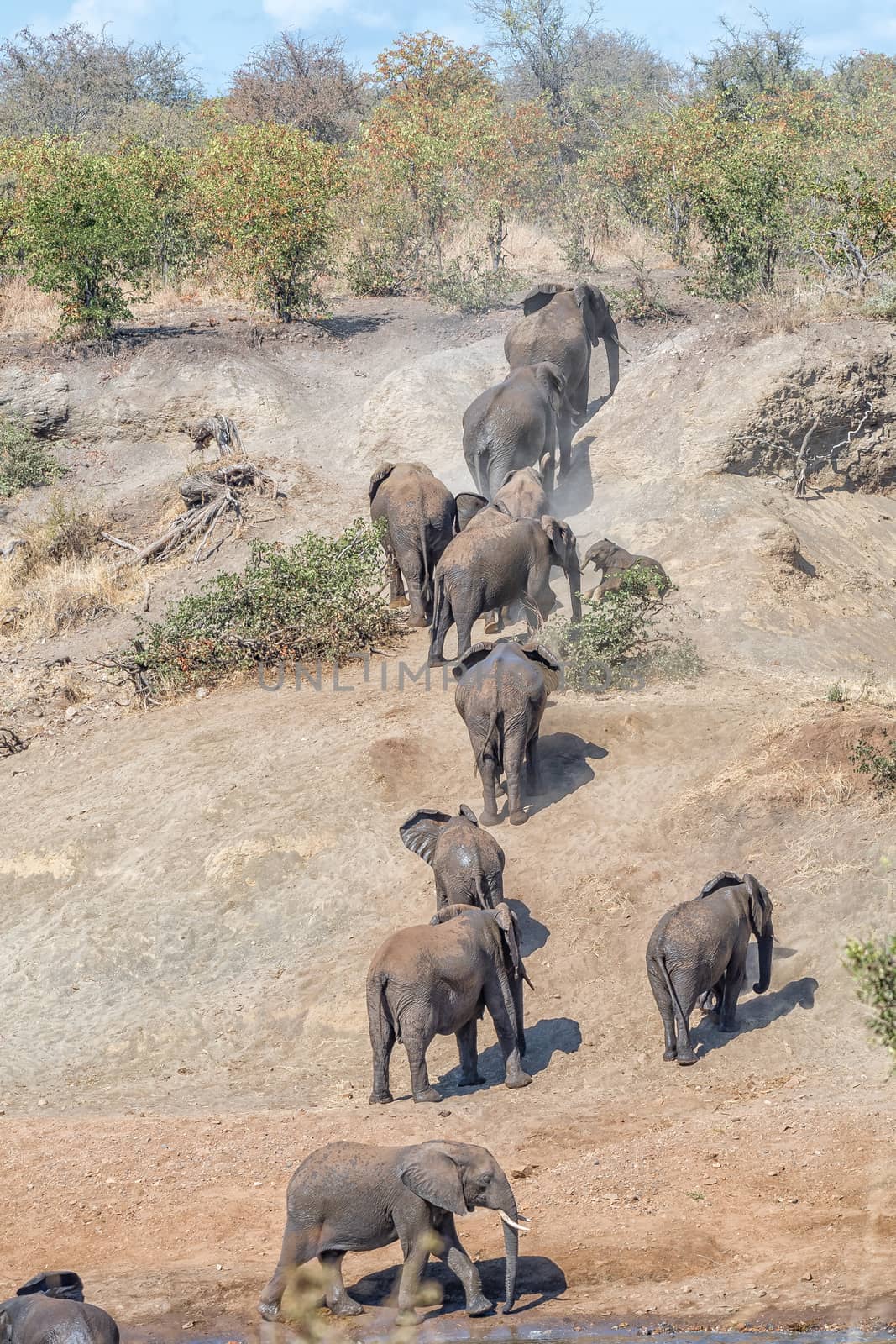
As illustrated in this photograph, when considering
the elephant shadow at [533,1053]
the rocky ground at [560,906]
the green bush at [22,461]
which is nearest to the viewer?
the rocky ground at [560,906]

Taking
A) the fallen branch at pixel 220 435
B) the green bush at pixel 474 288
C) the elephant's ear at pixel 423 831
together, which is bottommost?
the fallen branch at pixel 220 435

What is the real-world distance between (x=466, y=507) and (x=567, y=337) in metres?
5.56

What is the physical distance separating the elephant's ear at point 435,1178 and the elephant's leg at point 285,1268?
580 millimetres

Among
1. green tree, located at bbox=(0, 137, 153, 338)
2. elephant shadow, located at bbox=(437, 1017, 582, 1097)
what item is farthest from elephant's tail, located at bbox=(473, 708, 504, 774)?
green tree, located at bbox=(0, 137, 153, 338)

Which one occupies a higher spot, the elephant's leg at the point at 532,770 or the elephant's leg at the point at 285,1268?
the elephant's leg at the point at 285,1268

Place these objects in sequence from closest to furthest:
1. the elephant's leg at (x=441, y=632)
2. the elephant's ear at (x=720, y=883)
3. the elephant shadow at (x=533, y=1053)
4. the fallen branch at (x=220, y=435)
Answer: the elephant shadow at (x=533, y=1053) < the elephant's ear at (x=720, y=883) < the elephant's leg at (x=441, y=632) < the fallen branch at (x=220, y=435)

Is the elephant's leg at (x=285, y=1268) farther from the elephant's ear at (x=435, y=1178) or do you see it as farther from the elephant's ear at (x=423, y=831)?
the elephant's ear at (x=423, y=831)

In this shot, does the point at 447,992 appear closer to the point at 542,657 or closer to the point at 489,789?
the point at 489,789

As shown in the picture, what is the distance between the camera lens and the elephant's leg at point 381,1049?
948cm

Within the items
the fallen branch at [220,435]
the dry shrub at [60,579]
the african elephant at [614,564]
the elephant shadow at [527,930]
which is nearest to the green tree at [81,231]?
the fallen branch at [220,435]

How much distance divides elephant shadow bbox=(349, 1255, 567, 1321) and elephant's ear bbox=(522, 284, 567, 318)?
17.6 meters

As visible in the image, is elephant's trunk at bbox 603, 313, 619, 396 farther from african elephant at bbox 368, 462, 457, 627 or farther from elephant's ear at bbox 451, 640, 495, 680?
elephant's ear at bbox 451, 640, 495, 680

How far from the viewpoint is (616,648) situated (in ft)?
52.0

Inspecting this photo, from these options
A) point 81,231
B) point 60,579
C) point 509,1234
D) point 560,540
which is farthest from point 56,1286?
point 81,231
